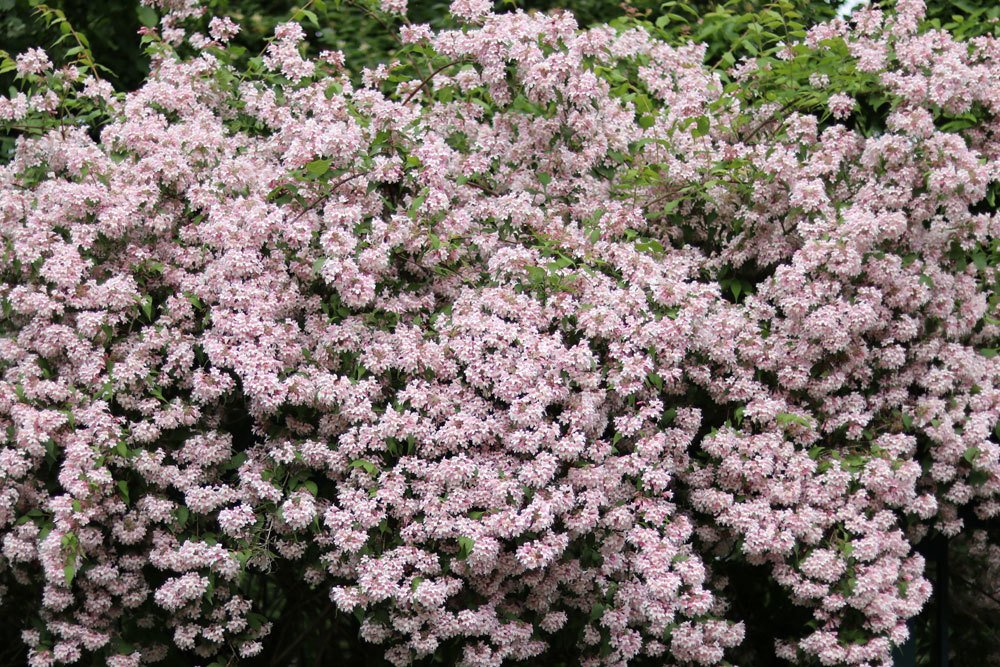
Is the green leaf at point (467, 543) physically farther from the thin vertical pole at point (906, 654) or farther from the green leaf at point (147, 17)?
the green leaf at point (147, 17)

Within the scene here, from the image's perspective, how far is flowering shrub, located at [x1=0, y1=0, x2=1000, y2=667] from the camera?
515 cm

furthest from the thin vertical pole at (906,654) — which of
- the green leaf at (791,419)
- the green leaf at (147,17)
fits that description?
the green leaf at (147,17)

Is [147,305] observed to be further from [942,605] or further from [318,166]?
[942,605]

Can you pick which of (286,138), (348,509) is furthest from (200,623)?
(286,138)

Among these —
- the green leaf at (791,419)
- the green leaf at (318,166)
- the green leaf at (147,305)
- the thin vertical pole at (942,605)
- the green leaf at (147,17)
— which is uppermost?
the green leaf at (318,166)

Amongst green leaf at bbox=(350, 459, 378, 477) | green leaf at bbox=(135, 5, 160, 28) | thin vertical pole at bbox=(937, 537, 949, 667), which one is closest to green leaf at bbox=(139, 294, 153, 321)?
green leaf at bbox=(350, 459, 378, 477)

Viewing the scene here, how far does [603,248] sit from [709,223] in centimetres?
87

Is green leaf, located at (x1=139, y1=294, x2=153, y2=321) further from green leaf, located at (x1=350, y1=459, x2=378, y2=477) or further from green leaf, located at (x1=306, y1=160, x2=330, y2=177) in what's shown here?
green leaf, located at (x1=350, y1=459, x2=378, y2=477)

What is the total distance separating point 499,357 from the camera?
521 cm

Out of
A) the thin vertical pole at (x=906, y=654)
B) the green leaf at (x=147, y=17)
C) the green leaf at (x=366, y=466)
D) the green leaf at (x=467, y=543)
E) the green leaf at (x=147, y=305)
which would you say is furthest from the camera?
the green leaf at (x=147, y=17)

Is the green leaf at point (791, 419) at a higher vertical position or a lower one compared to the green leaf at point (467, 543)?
higher

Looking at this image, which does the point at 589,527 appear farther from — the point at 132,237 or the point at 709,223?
the point at 132,237

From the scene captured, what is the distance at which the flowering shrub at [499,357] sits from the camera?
515 cm

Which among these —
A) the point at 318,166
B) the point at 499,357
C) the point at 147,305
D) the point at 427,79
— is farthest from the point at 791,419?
the point at 147,305
